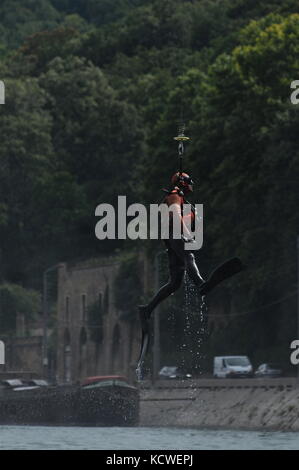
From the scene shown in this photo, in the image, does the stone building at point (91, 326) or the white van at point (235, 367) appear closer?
the white van at point (235, 367)

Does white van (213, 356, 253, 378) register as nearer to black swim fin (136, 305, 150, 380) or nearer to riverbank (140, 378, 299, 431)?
riverbank (140, 378, 299, 431)

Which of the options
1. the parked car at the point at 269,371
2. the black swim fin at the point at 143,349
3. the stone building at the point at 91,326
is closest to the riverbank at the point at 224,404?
the parked car at the point at 269,371

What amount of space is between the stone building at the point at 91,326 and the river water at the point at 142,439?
50.1m

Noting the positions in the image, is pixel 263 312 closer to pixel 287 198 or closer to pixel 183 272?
pixel 287 198

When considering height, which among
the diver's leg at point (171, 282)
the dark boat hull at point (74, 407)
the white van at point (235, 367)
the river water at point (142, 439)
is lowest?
the river water at point (142, 439)

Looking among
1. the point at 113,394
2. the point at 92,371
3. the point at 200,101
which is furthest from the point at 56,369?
the point at 113,394

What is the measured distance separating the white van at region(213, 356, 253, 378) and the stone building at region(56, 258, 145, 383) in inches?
1251

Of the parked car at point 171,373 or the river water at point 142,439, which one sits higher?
the parked car at point 171,373

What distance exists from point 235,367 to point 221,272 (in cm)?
9031

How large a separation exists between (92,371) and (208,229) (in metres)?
50.9

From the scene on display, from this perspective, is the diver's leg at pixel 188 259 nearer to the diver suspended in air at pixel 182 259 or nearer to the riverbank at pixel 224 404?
the diver suspended in air at pixel 182 259

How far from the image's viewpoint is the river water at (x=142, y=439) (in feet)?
302

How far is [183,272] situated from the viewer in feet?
145

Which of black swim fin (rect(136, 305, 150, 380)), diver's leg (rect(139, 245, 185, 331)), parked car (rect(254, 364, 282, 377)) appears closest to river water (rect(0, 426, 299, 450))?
parked car (rect(254, 364, 282, 377))
